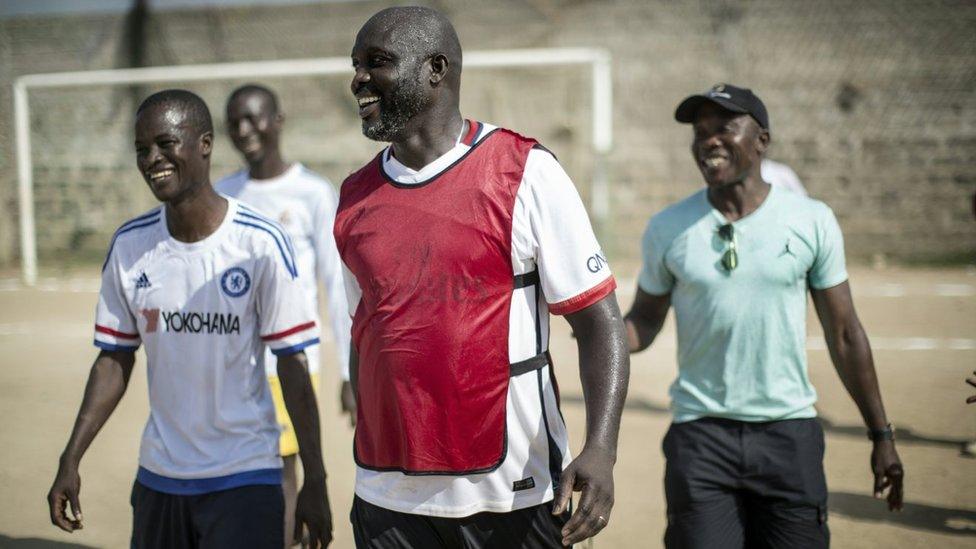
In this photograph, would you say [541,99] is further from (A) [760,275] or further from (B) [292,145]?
(A) [760,275]

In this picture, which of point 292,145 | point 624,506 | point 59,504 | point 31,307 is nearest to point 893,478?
point 624,506

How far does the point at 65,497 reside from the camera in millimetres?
3184

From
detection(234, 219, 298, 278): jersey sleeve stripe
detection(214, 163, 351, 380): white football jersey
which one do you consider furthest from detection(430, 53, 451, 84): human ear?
detection(214, 163, 351, 380): white football jersey

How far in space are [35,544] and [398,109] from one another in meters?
3.74

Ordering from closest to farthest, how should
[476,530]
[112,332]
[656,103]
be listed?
[476,530] → [112,332] → [656,103]

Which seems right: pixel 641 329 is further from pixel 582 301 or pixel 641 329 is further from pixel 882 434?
pixel 582 301

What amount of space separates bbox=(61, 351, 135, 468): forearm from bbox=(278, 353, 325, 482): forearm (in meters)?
0.59

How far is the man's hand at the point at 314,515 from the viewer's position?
2.99 m

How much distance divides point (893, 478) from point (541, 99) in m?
13.0

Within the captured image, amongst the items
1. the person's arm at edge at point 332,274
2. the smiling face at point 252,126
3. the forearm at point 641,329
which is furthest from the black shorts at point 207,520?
the smiling face at point 252,126

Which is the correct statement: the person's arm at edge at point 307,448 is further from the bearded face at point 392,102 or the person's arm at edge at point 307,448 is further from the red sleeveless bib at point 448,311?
the bearded face at point 392,102

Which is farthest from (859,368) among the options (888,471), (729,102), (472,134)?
(472,134)

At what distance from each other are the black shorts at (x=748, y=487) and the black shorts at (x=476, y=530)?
3.25ft

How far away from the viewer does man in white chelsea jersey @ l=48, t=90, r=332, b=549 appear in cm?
317
